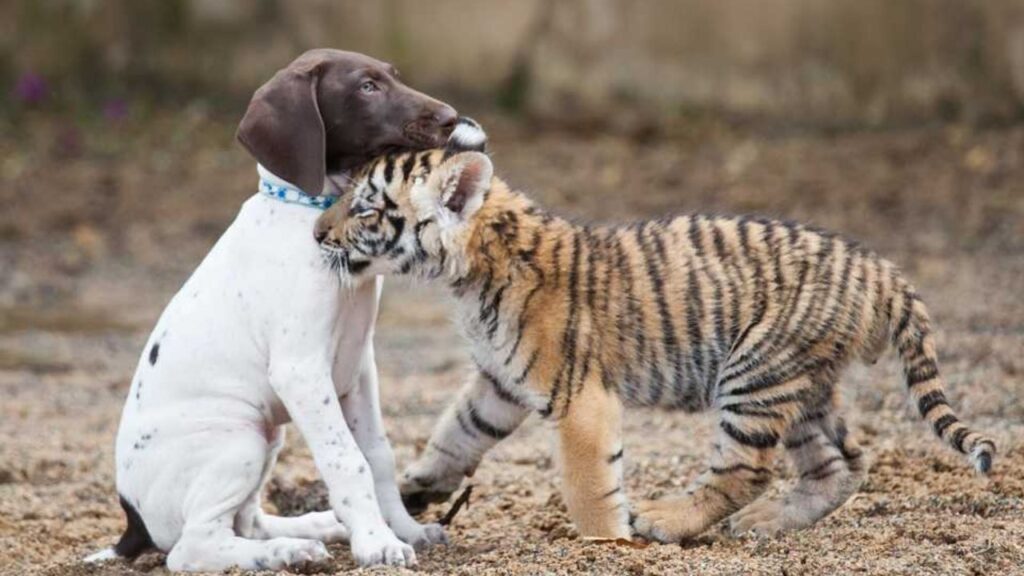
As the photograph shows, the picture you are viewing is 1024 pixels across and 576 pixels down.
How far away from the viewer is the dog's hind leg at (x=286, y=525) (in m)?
5.70

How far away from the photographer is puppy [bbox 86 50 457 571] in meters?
5.34

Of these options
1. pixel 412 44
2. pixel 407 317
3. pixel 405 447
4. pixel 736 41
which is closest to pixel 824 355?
pixel 405 447

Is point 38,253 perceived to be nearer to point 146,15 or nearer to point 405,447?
point 146,15

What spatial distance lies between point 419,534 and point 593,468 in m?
0.65

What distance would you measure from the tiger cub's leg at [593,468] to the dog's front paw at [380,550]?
0.51m

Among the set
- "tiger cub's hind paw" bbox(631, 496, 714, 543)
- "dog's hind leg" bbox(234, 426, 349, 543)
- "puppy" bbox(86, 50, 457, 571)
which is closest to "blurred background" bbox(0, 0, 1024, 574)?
"dog's hind leg" bbox(234, 426, 349, 543)

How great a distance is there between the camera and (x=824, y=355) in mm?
5477

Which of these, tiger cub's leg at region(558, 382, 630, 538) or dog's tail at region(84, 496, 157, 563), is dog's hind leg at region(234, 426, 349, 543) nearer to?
dog's tail at region(84, 496, 157, 563)

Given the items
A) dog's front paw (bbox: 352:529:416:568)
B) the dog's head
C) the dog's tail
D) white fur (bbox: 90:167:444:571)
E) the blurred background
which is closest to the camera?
dog's front paw (bbox: 352:529:416:568)

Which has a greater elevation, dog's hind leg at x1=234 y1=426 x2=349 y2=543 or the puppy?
the puppy

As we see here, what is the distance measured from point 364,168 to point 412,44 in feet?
29.0

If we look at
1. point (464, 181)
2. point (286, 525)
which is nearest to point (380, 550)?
point (286, 525)

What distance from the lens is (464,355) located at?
927 cm

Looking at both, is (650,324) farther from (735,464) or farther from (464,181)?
(464,181)
